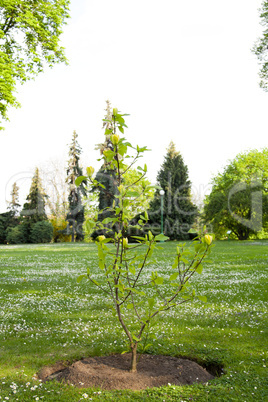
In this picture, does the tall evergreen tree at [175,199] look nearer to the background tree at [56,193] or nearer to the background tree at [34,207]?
the background tree at [56,193]

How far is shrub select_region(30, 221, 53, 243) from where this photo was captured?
45531mm

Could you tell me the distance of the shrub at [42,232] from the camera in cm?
4553

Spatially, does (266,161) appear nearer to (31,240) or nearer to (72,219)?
(72,219)

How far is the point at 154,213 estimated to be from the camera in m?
43.7

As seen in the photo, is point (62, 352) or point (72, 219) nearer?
point (62, 352)

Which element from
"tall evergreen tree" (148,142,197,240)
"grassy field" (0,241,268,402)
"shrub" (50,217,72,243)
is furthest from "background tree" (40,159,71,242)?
"grassy field" (0,241,268,402)

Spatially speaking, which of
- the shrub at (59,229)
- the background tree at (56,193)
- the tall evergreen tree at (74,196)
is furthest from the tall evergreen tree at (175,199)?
the background tree at (56,193)

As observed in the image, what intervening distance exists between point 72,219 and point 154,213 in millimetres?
13108

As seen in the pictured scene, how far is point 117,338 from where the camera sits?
5.05 m

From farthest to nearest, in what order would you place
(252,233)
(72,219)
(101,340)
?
(72,219)
(252,233)
(101,340)

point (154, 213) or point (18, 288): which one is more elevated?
point (154, 213)

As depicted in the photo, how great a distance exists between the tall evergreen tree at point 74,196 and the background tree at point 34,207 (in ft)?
13.1

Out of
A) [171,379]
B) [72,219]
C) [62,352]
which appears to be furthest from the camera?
[72,219]

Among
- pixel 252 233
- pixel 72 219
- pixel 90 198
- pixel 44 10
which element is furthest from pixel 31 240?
pixel 44 10
